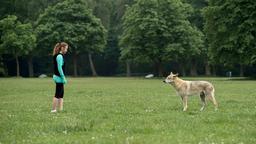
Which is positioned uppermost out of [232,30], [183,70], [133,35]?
[133,35]

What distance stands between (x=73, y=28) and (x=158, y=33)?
18.2 metres

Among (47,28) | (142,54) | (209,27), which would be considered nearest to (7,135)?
(209,27)

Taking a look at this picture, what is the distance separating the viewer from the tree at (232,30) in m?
63.3

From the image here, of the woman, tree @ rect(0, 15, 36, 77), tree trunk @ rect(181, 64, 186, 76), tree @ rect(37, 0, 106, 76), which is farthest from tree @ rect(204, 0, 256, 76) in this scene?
the woman

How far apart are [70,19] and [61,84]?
75.5m

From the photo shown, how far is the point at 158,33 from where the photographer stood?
80.8 meters

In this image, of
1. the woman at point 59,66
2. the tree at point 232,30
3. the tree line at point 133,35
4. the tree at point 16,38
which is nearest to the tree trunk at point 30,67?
the tree line at point 133,35

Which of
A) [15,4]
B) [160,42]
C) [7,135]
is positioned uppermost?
[15,4]

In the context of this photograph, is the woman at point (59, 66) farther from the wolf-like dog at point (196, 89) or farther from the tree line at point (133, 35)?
the tree line at point (133, 35)

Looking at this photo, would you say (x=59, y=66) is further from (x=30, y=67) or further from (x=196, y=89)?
(x=30, y=67)

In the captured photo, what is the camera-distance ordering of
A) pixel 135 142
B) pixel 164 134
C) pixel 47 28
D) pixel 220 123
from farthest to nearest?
pixel 47 28 → pixel 220 123 → pixel 164 134 → pixel 135 142

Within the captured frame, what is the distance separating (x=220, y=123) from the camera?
15852 millimetres

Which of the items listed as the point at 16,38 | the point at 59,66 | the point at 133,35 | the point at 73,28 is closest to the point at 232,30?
the point at 133,35

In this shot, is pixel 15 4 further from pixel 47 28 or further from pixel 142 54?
pixel 142 54
